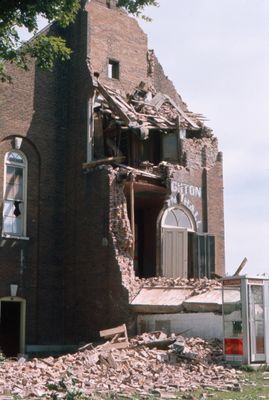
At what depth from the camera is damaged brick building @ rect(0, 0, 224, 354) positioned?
24.4 metres

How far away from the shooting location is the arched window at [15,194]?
993 inches

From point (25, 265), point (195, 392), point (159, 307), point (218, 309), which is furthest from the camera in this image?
point (25, 265)

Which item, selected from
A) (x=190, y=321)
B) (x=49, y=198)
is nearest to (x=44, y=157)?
(x=49, y=198)

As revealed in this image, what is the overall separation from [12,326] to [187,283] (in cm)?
664

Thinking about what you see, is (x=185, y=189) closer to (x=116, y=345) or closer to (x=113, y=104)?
(x=113, y=104)

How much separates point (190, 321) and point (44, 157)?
879 centimetres

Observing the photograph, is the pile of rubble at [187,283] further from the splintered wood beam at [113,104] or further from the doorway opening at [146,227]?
the splintered wood beam at [113,104]

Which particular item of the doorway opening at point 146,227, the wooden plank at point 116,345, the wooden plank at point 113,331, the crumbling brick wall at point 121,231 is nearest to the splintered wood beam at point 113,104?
the crumbling brick wall at point 121,231

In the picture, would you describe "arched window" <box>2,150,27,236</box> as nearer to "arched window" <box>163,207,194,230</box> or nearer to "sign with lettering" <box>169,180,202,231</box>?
"arched window" <box>163,207,194,230</box>

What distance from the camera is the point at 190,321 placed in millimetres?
21281

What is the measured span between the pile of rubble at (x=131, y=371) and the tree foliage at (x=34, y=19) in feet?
25.7

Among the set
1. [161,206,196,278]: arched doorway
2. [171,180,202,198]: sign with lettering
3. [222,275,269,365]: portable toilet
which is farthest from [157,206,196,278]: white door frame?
[222,275,269,365]: portable toilet

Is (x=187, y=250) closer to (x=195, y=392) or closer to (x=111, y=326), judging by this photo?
(x=111, y=326)

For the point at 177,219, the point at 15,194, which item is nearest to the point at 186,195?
the point at 177,219
